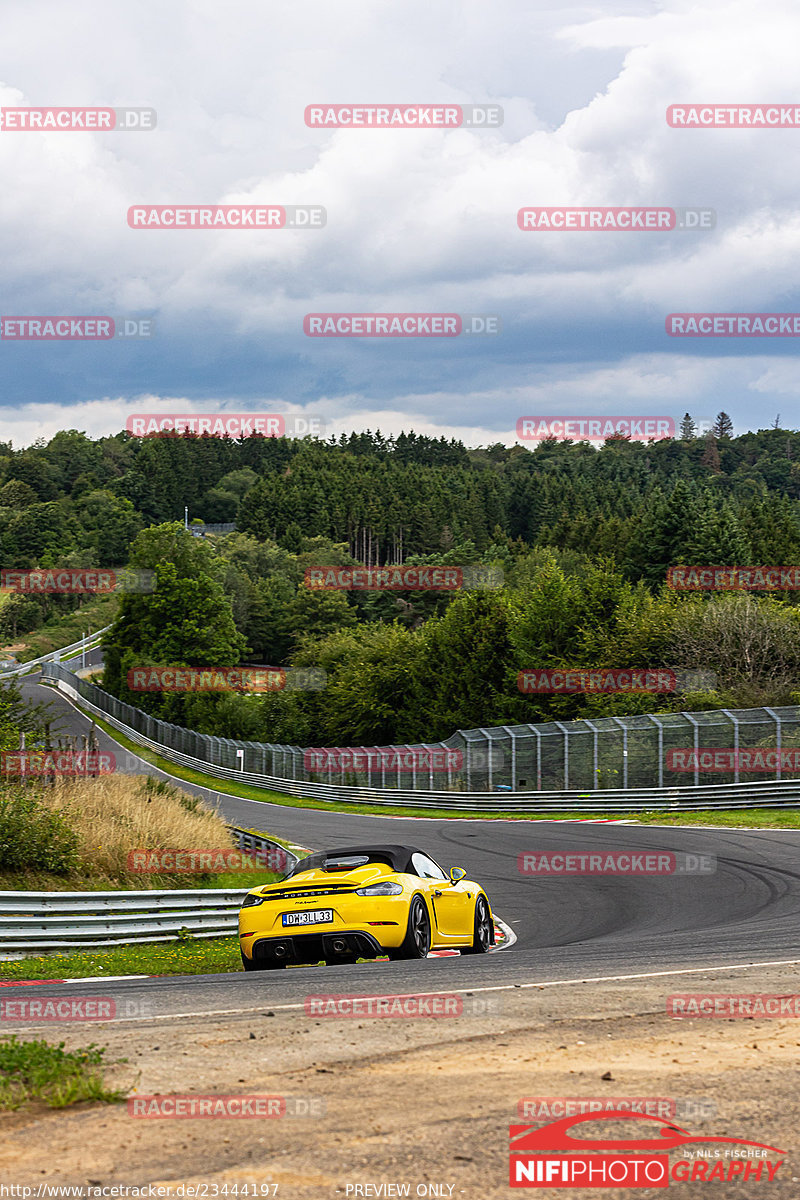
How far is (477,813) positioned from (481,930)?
2827cm

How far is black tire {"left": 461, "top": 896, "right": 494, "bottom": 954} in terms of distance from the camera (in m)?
12.5

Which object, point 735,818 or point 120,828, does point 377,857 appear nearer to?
point 120,828

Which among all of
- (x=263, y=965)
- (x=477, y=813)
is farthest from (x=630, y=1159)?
(x=477, y=813)

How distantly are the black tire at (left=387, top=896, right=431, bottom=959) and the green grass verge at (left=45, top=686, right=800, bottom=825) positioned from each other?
16585 mm

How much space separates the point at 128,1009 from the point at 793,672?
39.8 m

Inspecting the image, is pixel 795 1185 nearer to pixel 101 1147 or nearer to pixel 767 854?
pixel 101 1147

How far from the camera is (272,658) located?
145125 mm

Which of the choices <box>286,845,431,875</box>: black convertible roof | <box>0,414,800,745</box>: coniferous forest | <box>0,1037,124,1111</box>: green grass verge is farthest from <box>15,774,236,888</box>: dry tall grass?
<box>0,414,800,745</box>: coniferous forest

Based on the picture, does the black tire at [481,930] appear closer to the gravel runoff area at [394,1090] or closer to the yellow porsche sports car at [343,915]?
the yellow porsche sports car at [343,915]

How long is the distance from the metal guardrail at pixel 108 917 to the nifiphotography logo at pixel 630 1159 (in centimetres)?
941

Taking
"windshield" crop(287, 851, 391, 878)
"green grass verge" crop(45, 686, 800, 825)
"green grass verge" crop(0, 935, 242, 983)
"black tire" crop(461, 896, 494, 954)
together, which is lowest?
"green grass verge" crop(45, 686, 800, 825)

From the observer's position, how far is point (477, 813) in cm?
4066

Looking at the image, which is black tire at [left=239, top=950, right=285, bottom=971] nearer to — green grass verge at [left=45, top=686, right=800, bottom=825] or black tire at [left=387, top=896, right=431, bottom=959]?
black tire at [left=387, top=896, right=431, bottom=959]

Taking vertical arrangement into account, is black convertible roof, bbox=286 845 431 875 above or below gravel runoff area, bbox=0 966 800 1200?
below
